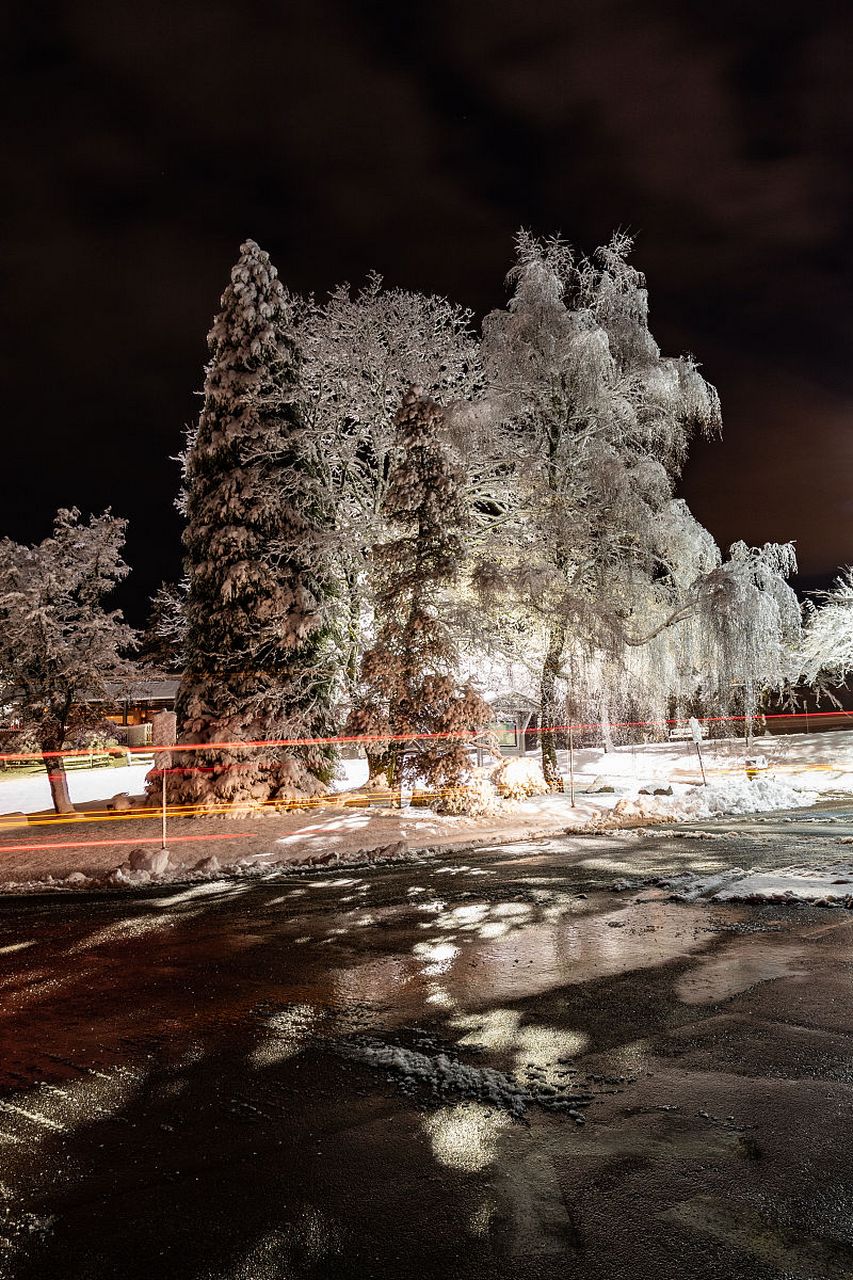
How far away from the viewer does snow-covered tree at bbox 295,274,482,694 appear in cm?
2017

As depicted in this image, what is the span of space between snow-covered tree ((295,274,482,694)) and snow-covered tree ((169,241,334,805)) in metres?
0.60

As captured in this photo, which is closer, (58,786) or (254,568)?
(254,568)

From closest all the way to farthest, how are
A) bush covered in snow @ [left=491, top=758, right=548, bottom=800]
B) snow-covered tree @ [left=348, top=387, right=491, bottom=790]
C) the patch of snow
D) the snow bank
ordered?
the patch of snow
the snow bank
snow-covered tree @ [left=348, top=387, right=491, bottom=790]
bush covered in snow @ [left=491, top=758, right=548, bottom=800]

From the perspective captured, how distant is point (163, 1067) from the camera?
4.98 metres

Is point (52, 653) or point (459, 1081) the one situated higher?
point (52, 653)

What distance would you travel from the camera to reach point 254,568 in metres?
18.8

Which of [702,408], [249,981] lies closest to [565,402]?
[702,408]

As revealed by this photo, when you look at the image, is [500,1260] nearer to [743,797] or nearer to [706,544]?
[743,797]

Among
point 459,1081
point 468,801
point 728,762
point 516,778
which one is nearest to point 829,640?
point 728,762

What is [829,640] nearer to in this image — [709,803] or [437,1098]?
[709,803]

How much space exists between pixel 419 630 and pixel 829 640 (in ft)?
58.6

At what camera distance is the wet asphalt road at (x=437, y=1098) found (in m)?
3.21

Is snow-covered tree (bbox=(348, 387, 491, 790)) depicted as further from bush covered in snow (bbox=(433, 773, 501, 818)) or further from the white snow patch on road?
the white snow patch on road

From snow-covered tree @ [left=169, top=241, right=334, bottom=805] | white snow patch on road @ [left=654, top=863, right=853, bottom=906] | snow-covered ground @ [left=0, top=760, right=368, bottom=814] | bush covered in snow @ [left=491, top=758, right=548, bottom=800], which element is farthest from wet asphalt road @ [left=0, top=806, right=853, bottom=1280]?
snow-covered ground @ [left=0, top=760, right=368, bottom=814]
